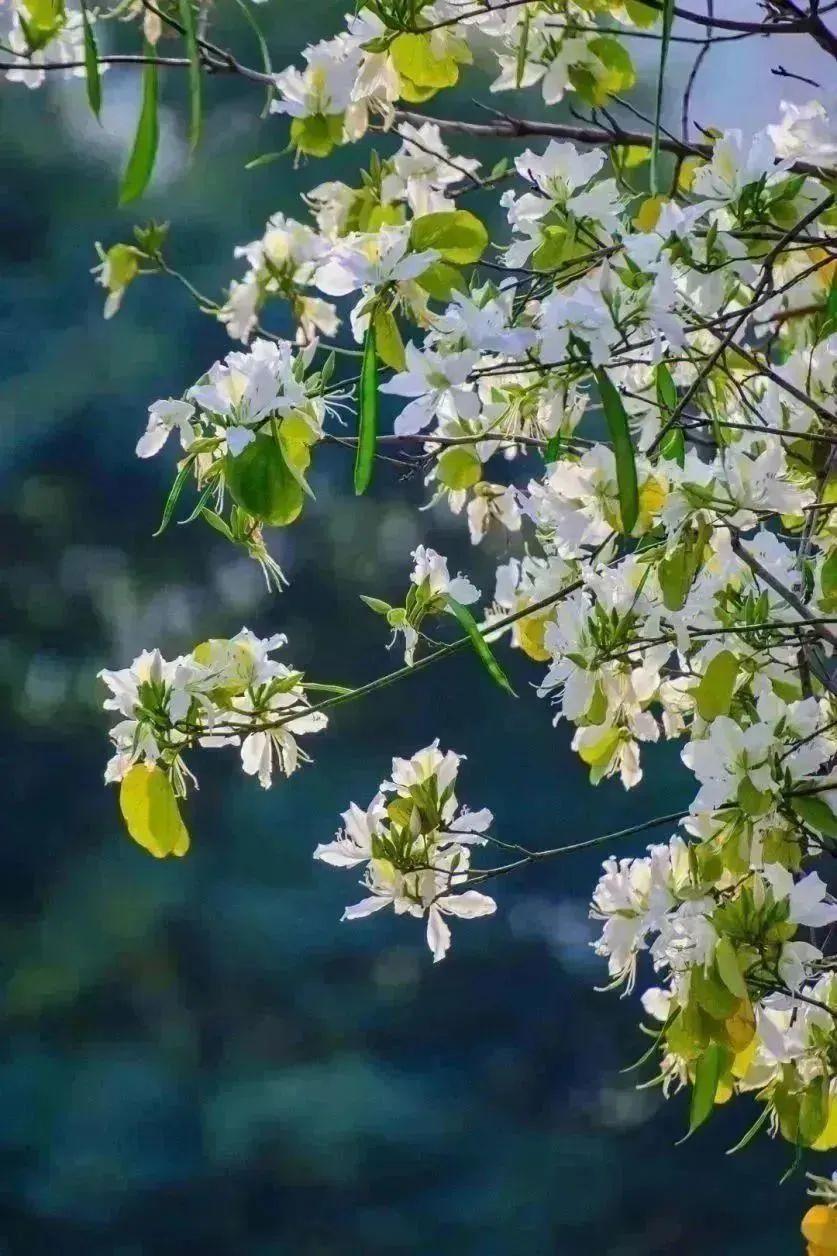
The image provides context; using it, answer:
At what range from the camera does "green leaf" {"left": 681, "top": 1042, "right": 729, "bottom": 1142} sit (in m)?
0.54

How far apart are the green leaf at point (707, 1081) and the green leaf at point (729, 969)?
0.03 meters

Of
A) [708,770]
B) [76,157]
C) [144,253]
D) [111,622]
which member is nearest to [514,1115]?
[111,622]

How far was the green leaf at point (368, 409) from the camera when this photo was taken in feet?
1.71

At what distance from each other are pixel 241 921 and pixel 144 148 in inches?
35.1

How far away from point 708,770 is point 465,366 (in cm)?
22

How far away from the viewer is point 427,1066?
117 cm

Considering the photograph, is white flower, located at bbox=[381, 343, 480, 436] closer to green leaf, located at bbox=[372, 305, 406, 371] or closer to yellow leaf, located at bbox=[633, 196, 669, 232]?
green leaf, located at bbox=[372, 305, 406, 371]

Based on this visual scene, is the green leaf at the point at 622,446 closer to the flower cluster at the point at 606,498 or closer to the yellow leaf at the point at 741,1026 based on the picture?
the flower cluster at the point at 606,498

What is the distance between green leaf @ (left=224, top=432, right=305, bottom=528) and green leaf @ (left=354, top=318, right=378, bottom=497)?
31mm

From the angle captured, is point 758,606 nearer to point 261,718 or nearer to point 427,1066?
point 261,718

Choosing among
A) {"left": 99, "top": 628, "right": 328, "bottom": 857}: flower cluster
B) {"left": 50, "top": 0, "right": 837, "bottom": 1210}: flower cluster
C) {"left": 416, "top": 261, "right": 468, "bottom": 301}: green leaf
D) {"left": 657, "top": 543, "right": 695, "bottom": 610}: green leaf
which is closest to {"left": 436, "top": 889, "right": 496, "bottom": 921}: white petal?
{"left": 50, "top": 0, "right": 837, "bottom": 1210}: flower cluster

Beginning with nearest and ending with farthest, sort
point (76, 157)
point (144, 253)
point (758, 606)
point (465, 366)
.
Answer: point (465, 366) < point (758, 606) < point (144, 253) < point (76, 157)

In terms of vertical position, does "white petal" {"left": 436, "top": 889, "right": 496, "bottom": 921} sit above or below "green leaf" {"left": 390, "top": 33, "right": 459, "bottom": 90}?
below

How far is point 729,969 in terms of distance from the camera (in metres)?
0.53
